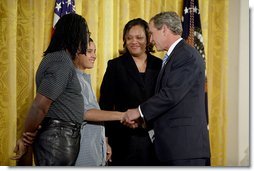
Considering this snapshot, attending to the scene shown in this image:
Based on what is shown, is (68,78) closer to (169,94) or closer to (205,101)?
(169,94)

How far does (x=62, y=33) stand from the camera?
184 cm

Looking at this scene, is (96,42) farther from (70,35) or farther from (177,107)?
(177,107)

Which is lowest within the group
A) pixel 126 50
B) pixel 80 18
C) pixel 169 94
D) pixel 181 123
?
pixel 181 123

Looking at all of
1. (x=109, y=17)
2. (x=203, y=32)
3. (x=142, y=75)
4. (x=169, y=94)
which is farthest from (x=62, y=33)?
(x=203, y=32)

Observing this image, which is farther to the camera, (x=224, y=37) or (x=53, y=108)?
(x=224, y=37)

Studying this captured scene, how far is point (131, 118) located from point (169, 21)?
20.4 inches

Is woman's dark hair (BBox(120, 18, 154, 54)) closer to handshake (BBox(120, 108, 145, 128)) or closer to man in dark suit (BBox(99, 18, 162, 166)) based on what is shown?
man in dark suit (BBox(99, 18, 162, 166))

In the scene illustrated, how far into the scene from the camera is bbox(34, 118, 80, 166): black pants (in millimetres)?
1763

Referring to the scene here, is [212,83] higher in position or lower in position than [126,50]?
lower

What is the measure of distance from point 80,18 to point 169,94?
0.57 m

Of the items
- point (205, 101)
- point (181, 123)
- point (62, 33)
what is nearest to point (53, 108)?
point (62, 33)

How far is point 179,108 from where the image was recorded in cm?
190

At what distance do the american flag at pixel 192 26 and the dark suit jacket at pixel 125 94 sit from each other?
0.20 meters

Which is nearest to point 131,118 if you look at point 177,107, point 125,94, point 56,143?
point 125,94
